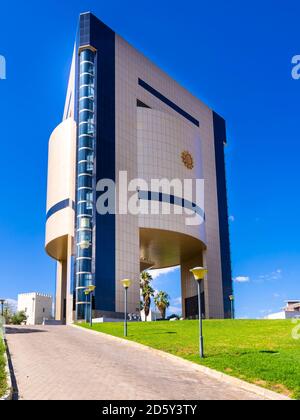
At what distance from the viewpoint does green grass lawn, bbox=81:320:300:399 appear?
577 inches

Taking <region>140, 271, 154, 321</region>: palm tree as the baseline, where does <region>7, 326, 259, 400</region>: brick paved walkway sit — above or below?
below

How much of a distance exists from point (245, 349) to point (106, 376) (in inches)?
296

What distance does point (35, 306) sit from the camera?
89.8m

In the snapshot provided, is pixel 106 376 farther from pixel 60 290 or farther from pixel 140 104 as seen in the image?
pixel 140 104

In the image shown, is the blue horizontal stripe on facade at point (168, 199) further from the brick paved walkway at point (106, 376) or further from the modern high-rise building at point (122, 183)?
the brick paved walkway at point (106, 376)

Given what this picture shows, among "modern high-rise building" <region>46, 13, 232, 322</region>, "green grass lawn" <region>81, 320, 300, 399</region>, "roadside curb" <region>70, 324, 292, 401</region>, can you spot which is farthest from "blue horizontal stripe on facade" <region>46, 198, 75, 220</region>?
"roadside curb" <region>70, 324, 292, 401</region>

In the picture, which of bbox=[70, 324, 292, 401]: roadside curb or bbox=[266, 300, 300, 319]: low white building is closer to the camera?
bbox=[70, 324, 292, 401]: roadside curb

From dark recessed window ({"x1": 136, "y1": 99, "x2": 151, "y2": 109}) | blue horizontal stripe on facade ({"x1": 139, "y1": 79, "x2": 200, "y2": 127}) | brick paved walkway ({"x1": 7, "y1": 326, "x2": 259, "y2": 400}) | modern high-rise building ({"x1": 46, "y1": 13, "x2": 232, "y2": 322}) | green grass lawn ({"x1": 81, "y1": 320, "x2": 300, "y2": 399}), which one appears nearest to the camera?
brick paved walkway ({"x1": 7, "y1": 326, "x2": 259, "y2": 400})

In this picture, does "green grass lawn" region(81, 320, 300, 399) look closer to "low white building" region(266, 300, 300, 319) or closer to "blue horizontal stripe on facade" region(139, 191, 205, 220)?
"low white building" region(266, 300, 300, 319)

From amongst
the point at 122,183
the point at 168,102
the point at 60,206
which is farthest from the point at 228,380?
the point at 168,102

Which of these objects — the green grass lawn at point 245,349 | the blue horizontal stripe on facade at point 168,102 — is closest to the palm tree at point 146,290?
the blue horizontal stripe on facade at point 168,102

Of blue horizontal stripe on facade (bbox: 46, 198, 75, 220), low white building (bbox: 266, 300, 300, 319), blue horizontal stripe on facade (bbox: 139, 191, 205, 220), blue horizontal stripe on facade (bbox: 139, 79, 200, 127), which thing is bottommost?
low white building (bbox: 266, 300, 300, 319)

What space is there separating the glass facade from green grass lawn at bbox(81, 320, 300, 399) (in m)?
26.6

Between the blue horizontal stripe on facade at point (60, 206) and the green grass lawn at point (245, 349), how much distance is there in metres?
34.8
